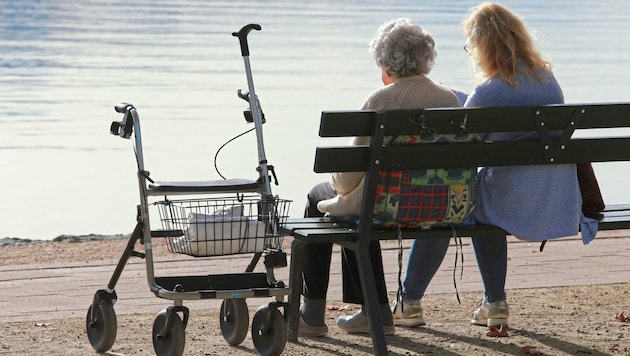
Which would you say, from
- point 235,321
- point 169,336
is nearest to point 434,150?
point 235,321

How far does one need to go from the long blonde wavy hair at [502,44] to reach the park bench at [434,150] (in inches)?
11.0

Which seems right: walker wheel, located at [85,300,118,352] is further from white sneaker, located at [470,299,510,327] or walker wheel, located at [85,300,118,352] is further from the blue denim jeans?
white sneaker, located at [470,299,510,327]

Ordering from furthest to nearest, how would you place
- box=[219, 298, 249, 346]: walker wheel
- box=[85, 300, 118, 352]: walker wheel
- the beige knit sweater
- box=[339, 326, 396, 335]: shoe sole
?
box=[339, 326, 396, 335]: shoe sole < box=[219, 298, 249, 346]: walker wheel < box=[85, 300, 118, 352]: walker wheel < the beige knit sweater

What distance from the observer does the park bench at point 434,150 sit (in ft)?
18.1

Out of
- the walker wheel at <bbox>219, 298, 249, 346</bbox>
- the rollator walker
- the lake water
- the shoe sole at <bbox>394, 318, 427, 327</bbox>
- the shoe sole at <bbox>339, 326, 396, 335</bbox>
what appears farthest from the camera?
the lake water

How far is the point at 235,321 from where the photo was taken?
607 centimetres

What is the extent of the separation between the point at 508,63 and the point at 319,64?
52.1ft

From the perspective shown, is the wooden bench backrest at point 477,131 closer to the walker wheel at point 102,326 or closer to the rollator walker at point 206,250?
the rollator walker at point 206,250

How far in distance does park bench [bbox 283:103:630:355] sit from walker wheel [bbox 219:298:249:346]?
14.8 inches

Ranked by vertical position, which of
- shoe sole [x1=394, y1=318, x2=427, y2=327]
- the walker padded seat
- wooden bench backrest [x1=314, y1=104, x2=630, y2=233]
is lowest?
shoe sole [x1=394, y1=318, x2=427, y2=327]

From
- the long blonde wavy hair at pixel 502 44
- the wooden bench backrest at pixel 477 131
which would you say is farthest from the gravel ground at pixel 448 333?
the long blonde wavy hair at pixel 502 44

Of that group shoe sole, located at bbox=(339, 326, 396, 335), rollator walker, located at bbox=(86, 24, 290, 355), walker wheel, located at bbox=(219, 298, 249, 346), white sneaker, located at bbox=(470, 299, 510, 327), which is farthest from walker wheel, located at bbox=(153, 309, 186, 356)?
white sneaker, located at bbox=(470, 299, 510, 327)

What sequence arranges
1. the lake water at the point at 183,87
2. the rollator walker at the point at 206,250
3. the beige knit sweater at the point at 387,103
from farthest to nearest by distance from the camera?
the lake water at the point at 183,87 → the beige knit sweater at the point at 387,103 → the rollator walker at the point at 206,250

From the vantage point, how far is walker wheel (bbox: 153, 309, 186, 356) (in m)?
5.57
